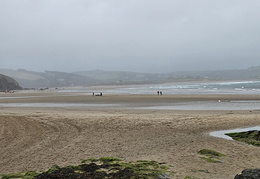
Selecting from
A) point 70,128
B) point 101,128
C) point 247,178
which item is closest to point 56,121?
point 70,128

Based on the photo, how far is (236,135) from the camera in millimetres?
13367

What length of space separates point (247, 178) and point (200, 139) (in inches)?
261

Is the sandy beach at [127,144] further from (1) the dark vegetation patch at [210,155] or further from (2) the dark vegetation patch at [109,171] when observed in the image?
(2) the dark vegetation patch at [109,171]

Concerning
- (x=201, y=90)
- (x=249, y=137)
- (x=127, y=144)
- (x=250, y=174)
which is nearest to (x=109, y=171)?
(x=250, y=174)

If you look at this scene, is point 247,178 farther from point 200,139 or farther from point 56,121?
point 56,121

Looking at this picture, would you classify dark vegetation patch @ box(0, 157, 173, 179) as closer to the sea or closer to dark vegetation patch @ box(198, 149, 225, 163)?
dark vegetation patch @ box(198, 149, 225, 163)

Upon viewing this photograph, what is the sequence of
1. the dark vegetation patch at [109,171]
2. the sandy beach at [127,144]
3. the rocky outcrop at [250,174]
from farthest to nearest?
the sandy beach at [127,144], the dark vegetation patch at [109,171], the rocky outcrop at [250,174]

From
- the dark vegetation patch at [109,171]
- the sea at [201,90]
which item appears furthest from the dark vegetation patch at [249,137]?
the sea at [201,90]

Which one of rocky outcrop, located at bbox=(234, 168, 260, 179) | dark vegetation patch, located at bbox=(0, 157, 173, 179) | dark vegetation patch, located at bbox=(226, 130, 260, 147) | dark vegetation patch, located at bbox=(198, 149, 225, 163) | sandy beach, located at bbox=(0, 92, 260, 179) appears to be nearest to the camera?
rocky outcrop, located at bbox=(234, 168, 260, 179)

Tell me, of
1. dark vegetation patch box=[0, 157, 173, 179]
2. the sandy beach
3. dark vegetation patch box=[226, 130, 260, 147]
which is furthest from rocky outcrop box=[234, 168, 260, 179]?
dark vegetation patch box=[226, 130, 260, 147]

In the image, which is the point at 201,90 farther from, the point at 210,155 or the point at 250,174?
the point at 250,174

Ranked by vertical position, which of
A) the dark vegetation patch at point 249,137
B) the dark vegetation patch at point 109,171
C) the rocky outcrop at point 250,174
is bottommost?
the dark vegetation patch at point 249,137

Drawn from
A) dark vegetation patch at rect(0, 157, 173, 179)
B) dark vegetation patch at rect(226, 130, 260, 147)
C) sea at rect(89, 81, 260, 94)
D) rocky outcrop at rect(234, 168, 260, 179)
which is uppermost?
sea at rect(89, 81, 260, 94)

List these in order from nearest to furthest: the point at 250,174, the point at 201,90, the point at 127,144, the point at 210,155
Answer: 1. the point at 250,174
2. the point at 210,155
3. the point at 127,144
4. the point at 201,90
